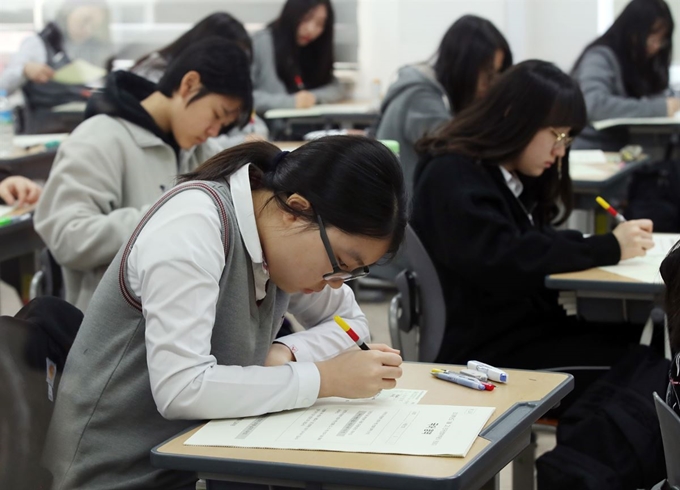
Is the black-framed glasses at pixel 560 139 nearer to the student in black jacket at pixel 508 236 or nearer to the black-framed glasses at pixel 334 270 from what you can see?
the student in black jacket at pixel 508 236

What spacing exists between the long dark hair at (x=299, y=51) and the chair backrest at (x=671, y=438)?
197 inches

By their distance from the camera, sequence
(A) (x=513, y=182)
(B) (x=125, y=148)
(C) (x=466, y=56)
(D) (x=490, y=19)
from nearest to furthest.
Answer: (B) (x=125, y=148)
(A) (x=513, y=182)
(C) (x=466, y=56)
(D) (x=490, y=19)

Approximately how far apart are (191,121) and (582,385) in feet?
3.75

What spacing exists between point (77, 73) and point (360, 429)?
18.2 ft

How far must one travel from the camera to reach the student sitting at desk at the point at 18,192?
2.87 m

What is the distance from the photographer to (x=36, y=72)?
594 centimetres

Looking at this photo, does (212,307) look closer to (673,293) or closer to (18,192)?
(673,293)

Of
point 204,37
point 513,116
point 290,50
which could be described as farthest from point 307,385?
point 290,50

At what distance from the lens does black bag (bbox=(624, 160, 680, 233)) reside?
401 cm

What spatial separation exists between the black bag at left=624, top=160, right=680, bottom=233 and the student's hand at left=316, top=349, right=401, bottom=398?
287 cm

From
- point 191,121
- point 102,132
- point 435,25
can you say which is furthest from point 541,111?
point 435,25

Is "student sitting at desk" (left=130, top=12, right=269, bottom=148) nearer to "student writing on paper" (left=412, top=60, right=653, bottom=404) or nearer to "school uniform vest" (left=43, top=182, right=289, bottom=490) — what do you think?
"student writing on paper" (left=412, top=60, right=653, bottom=404)

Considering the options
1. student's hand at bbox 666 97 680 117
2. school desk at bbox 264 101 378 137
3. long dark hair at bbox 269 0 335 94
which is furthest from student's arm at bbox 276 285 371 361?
long dark hair at bbox 269 0 335 94

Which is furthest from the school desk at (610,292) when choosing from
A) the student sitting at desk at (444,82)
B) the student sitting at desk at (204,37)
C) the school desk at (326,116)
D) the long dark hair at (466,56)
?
the school desk at (326,116)
